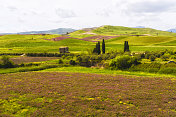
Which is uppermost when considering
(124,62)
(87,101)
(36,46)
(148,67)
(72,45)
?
(72,45)

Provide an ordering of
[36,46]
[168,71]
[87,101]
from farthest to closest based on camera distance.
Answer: [36,46]
[168,71]
[87,101]

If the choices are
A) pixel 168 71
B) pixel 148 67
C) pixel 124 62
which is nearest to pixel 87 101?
pixel 168 71

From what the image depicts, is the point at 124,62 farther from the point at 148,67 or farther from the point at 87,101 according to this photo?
the point at 87,101

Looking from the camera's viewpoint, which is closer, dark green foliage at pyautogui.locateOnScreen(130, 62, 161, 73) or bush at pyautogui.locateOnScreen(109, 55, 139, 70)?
dark green foliage at pyautogui.locateOnScreen(130, 62, 161, 73)

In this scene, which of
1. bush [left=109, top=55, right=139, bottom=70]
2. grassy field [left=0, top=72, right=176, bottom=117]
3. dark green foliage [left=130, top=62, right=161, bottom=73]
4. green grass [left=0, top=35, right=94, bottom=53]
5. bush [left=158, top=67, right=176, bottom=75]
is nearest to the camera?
grassy field [left=0, top=72, right=176, bottom=117]

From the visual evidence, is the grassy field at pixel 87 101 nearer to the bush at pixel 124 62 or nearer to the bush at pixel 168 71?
the bush at pixel 168 71

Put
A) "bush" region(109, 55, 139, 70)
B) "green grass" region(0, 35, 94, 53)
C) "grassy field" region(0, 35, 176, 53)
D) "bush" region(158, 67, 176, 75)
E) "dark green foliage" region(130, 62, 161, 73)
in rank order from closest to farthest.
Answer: "bush" region(158, 67, 176, 75)
"dark green foliage" region(130, 62, 161, 73)
"bush" region(109, 55, 139, 70)
"grassy field" region(0, 35, 176, 53)
"green grass" region(0, 35, 94, 53)

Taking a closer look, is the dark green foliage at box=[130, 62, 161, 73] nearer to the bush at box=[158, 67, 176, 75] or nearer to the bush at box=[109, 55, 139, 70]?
the bush at box=[158, 67, 176, 75]

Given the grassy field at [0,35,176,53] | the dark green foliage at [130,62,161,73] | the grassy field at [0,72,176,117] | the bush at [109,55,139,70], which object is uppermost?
the grassy field at [0,35,176,53]

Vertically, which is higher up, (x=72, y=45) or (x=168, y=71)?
(x=72, y=45)

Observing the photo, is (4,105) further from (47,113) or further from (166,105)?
(166,105)

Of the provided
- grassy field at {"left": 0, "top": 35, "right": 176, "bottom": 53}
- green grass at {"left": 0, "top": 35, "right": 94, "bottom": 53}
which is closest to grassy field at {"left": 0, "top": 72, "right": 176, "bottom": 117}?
grassy field at {"left": 0, "top": 35, "right": 176, "bottom": 53}

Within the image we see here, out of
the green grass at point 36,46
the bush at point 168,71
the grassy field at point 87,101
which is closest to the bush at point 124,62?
the bush at point 168,71

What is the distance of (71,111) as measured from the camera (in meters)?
18.6
